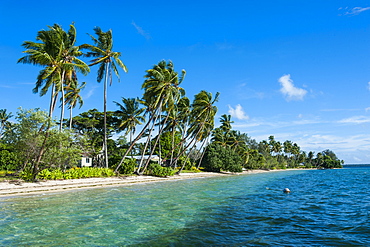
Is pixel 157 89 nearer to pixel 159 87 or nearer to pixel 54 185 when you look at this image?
pixel 159 87

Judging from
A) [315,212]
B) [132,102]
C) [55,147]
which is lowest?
[315,212]

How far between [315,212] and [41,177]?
22172 mm

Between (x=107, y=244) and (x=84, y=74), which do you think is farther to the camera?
(x=84, y=74)

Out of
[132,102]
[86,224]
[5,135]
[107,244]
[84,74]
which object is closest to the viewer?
[107,244]

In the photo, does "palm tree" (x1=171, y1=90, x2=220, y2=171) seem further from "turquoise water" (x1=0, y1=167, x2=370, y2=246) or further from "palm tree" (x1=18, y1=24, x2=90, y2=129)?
"turquoise water" (x1=0, y1=167, x2=370, y2=246)

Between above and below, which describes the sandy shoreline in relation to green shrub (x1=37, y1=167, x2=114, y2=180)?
below

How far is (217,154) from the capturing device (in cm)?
5662

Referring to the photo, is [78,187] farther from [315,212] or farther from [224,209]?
[315,212]

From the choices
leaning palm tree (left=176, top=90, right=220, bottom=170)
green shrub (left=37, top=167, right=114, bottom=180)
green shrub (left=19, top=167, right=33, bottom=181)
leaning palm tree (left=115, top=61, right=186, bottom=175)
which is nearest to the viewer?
green shrub (left=19, top=167, right=33, bottom=181)

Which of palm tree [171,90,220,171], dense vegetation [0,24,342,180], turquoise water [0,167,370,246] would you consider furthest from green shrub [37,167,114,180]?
palm tree [171,90,220,171]

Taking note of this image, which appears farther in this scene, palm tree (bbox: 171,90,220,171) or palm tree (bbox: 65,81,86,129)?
palm tree (bbox: 171,90,220,171)

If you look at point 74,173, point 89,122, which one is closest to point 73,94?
point 89,122

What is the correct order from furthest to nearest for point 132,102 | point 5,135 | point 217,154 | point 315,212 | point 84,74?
point 217,154
point 132,102
point 84,74
point 5,135
point 315,212

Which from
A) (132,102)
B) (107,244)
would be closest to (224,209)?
(107,244)
